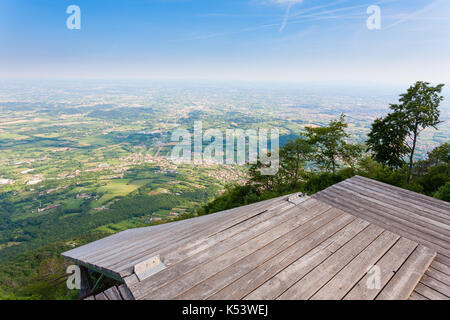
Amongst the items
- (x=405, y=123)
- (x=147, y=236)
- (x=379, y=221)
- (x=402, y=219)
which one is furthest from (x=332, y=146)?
(x=147, y=236)

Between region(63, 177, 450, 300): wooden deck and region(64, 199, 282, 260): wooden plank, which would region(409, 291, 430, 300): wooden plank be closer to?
region(63, 177, 450, 300): wooden deck

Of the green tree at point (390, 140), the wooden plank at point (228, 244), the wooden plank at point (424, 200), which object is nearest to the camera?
the wooden plank at point (228, 244)

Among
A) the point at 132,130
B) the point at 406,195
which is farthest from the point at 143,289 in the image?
the point at 132,130

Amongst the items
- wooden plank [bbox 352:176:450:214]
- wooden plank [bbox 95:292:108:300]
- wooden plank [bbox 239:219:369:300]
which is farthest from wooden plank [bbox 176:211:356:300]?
wooden plank [bbox 352:176:450:214]

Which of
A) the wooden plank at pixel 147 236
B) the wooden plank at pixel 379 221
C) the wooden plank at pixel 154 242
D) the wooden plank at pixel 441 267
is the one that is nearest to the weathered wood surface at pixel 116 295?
the wooden plank at pixel 154 242

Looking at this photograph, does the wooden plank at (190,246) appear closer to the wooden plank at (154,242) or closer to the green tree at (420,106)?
the wooden plank at (154,242)
